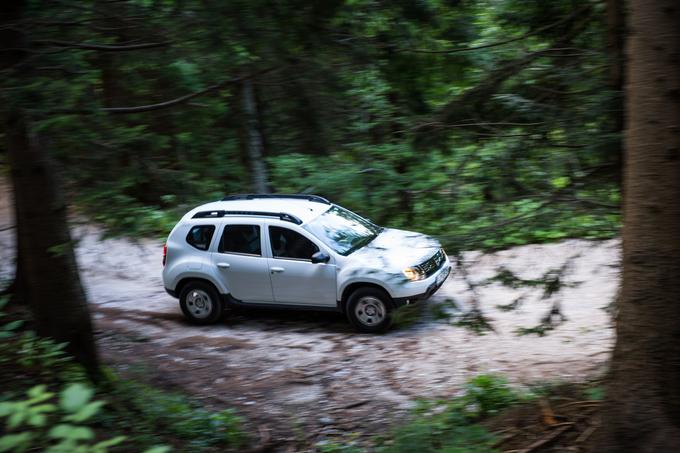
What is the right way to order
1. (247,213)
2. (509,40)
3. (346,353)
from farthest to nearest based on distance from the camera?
(247,213), (346,353), (509,40)

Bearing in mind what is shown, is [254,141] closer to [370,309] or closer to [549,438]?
[370,309]

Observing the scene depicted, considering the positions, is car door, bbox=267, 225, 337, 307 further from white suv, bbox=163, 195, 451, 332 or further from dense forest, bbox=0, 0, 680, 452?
dense forest, bbox=0, 0, 680, 452

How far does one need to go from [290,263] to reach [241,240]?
1030 mm

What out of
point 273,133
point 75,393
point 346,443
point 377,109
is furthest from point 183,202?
point 75,393

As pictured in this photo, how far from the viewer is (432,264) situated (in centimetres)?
1099

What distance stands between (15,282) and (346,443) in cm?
691

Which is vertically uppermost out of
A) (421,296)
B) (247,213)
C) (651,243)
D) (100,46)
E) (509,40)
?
(100,46)

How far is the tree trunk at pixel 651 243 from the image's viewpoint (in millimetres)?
4695

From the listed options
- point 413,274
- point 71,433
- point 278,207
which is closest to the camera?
point 71,433

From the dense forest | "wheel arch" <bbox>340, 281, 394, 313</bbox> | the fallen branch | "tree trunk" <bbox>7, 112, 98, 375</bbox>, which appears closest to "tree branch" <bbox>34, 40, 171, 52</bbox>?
the dense forest

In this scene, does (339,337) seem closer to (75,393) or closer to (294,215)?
(294,215)

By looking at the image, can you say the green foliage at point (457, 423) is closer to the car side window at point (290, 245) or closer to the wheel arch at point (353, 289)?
the wheel arch at point (353, 289)

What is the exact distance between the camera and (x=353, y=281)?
1087 centimetres

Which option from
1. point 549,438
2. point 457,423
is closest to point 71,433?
point 549,438
